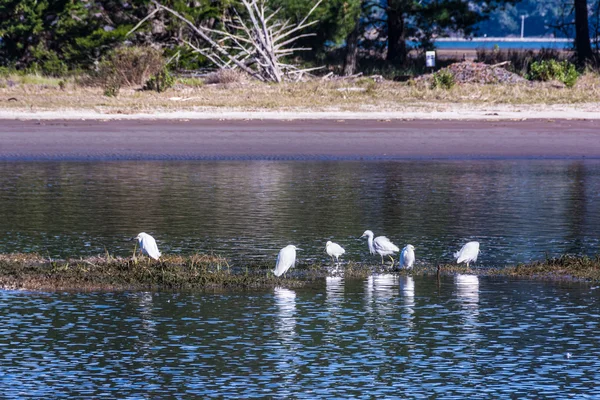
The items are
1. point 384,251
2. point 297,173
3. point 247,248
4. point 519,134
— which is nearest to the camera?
point 384,251

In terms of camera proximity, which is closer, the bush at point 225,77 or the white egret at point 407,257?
the white egret at point 407,257

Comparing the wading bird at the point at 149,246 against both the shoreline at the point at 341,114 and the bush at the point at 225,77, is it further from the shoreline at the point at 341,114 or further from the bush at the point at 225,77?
the bush at the point at 225,77

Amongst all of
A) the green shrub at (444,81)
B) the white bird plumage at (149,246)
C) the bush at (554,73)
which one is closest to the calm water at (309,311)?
the white bird plumage at (149,246)

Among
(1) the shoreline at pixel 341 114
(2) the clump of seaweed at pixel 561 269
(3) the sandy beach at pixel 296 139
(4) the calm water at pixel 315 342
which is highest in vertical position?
(1) the shoreline at pixel 341 114

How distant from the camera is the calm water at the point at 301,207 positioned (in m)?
13.4

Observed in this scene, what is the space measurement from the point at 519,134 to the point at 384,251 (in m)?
13.3

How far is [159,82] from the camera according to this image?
32250 mm

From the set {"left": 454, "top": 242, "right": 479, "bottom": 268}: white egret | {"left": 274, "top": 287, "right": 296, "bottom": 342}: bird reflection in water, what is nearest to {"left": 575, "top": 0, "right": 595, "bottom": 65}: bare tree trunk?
{"left": 454, "top": 242, "right": 479, "bottom": 268}: white egret

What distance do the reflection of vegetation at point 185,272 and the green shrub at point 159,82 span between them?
66.5 ft

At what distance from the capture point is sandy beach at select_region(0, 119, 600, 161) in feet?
74.4

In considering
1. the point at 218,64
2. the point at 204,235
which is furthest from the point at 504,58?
the point at 204,235

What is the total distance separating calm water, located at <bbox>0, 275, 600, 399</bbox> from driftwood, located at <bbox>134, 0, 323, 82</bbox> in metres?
24.6

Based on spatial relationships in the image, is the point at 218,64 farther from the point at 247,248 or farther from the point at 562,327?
the point at 562,327

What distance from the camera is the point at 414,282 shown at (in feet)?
37.8
